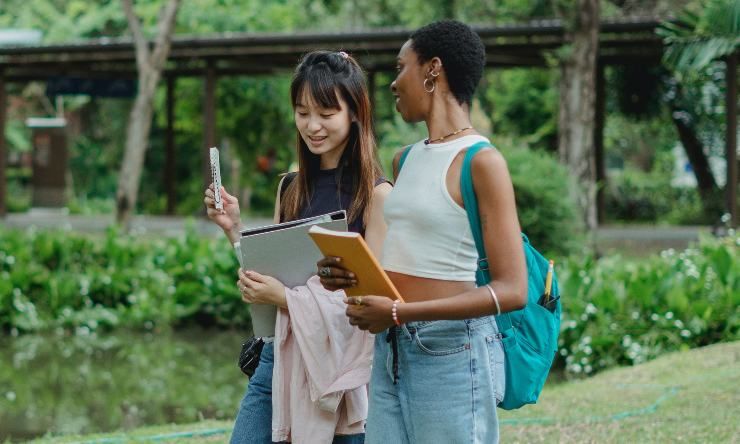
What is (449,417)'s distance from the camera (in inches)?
103

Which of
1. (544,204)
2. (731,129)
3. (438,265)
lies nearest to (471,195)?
(438,265)

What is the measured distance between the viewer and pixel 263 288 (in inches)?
120

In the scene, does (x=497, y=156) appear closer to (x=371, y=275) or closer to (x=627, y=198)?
(x=371, y=275)

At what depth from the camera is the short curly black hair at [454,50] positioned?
2572 millimetres

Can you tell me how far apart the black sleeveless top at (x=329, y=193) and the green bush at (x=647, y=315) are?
604 centimetres

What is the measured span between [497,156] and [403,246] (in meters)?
0.30

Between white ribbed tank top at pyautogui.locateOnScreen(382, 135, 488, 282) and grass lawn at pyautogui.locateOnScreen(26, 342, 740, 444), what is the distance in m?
3.33

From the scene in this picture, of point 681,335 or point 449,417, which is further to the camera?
point 681,335

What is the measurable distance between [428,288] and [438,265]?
0.06 meters

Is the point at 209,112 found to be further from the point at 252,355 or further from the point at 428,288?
the point at 428,288

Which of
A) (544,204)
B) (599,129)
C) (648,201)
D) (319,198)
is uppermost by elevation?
(319,198)

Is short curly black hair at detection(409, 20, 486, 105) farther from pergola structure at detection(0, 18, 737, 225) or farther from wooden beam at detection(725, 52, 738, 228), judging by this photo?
wooden beam at detection(725, 52, 738, 228)

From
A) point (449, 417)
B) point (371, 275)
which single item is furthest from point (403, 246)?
point (449, 417)

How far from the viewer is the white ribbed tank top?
2551 mm
